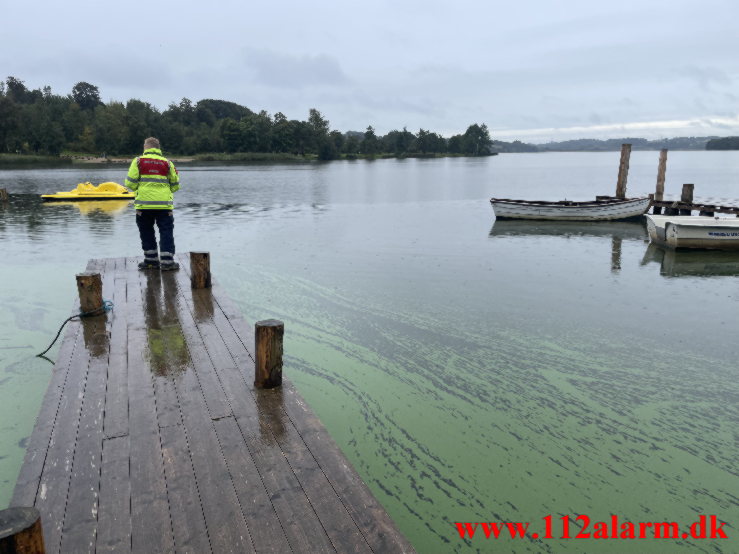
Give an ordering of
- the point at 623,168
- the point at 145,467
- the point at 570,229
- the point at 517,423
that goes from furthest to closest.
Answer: the point at 623,168 < the point at 570,229 < the point at 517,423 < the point at 145,467

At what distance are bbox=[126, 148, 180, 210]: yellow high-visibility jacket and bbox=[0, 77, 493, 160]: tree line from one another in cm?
9914

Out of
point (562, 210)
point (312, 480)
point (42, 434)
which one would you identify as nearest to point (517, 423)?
point (312, 480)

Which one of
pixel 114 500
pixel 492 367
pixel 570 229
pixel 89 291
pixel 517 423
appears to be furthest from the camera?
pixel 570 229

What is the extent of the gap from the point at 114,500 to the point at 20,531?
2.97ft

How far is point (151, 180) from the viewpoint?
27.1 ft

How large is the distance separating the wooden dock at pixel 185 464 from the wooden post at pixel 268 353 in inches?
4.2

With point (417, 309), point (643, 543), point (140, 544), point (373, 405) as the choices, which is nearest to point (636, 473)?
point (643, 543)

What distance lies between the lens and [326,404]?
5926 millimetres

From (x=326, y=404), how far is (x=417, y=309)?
3931mm

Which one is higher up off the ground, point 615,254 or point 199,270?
point 199,270

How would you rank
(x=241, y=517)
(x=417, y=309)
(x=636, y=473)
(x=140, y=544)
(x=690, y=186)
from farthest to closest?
(x=690, y=186)
(x=417, y=309)
(x=636, y=473)
(x=241, y=517)
(x=140, y=544)

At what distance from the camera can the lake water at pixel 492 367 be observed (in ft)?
14.5

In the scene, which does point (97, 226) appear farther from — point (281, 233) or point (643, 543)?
point (643, 543)

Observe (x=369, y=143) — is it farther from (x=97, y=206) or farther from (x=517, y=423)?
(x=517, y=423)
